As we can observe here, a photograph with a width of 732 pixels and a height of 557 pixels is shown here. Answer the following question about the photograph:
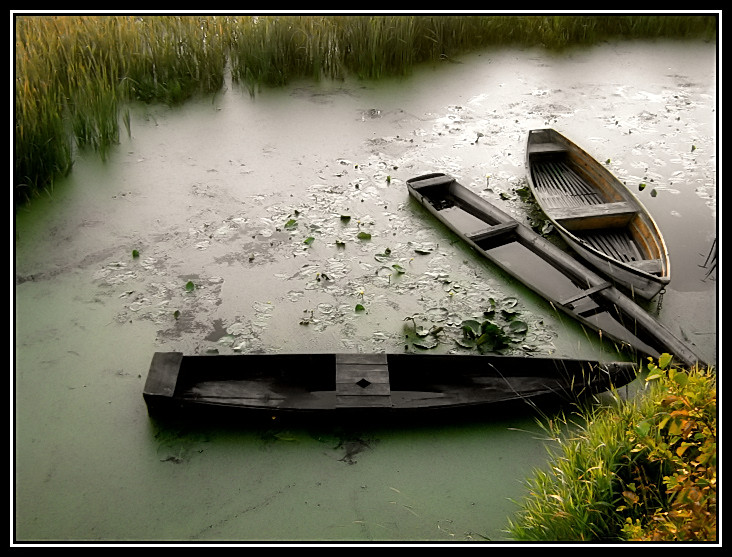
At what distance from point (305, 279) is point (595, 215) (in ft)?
6.15

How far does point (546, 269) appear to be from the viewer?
4.02 m

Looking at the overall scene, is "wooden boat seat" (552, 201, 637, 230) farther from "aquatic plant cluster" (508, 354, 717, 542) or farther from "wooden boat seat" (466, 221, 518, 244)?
"aquatic plant cluster" (508, 354, 717, 542)

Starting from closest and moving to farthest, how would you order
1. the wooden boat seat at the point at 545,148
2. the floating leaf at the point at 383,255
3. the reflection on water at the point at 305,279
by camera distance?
the reflection on water at the point at 305,279, the floating leaf at the point at 383,255, the wooden boat seat at the point at 545,148

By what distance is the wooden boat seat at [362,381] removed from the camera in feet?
9.47

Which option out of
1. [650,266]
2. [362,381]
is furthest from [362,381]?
[650,266]

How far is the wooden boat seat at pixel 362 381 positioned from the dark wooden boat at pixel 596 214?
1518 millimetres

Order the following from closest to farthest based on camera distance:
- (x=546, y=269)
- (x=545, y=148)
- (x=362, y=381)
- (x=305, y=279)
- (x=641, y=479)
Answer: (x=641, y=479), (x=362, y=381), (x=305, y=279), (x=546, y=269), (x=545, y=148)

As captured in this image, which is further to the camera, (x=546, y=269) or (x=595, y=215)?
(x=595, y=215)

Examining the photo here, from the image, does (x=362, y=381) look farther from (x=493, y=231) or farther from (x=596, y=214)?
(x=596, y=214)

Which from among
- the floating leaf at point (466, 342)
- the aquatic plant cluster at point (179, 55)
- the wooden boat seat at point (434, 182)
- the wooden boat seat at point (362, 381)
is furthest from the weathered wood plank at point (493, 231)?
the aquatic plant cluster at point (179, 55)

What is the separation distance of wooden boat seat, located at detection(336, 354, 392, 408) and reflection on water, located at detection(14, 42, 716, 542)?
13 centimetres

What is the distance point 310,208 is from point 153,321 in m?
1.40

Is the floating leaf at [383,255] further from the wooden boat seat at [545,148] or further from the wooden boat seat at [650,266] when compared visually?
the wooden boat seat at [545,148]

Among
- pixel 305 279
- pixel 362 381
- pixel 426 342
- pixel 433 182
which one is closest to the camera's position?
pixel 362 381
